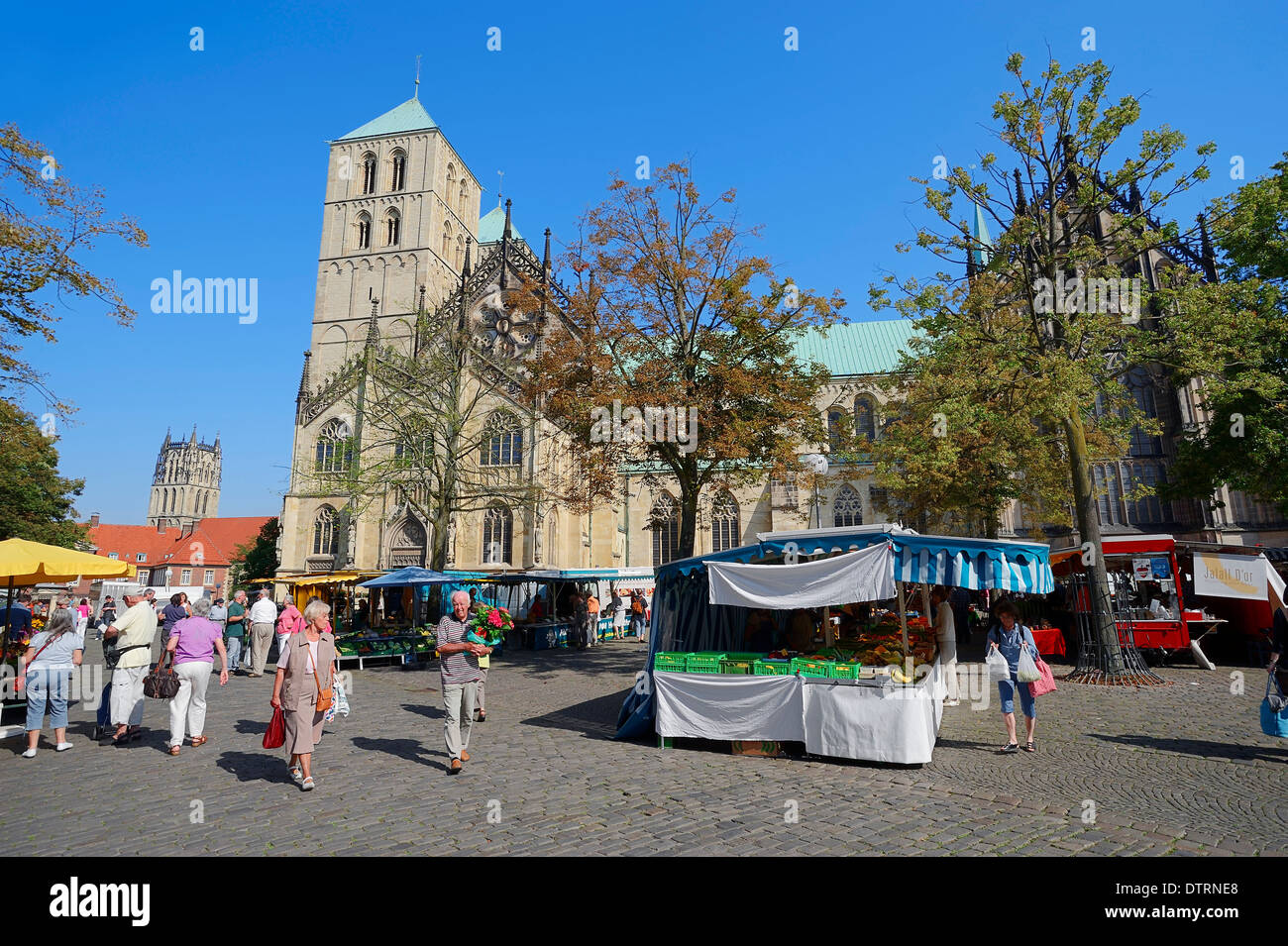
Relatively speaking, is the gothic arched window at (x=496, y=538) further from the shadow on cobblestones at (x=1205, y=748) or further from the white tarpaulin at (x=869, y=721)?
the shadow on cobblestones at (x=1205, y=748)

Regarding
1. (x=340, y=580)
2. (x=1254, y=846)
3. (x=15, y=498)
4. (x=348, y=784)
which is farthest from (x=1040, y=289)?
(x=15, y=498)

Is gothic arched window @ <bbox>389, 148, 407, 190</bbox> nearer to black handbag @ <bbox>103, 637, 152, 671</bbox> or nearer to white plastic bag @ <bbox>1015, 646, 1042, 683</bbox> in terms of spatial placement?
black handbag @ <bbox>103, 637, 152, 671</bbox>

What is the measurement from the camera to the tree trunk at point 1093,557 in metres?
13.5

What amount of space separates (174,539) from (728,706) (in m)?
102

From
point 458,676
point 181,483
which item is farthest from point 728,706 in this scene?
point 181,483

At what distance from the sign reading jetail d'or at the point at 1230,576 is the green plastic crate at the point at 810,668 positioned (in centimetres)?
1282

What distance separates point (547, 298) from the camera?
1847 cm

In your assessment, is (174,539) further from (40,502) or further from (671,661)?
(671,661)

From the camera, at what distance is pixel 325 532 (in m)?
40.8

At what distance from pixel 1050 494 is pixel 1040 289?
10209 mm

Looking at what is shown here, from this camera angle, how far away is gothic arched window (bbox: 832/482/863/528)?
136 feet

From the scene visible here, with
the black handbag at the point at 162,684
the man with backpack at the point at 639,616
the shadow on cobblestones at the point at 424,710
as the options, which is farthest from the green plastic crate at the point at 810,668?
the man with backpack at the point at 639,616
